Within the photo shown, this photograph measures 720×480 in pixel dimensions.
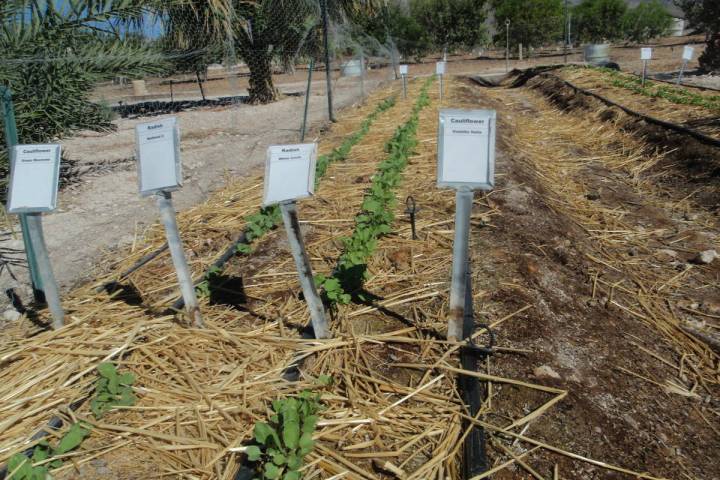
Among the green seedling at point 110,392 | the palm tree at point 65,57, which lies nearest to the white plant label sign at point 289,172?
the green seedling at point 110,392

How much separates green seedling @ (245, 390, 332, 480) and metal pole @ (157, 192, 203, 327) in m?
1.03

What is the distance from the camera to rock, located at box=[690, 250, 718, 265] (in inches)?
148

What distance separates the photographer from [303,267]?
2.52 m

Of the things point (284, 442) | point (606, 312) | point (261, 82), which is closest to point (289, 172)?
point (284, 442)

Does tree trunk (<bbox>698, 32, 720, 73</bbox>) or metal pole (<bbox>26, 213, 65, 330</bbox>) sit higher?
tree trunk (<bbox>698, 32, 720, 73</bbox>)

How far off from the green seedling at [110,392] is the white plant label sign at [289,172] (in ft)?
3.29

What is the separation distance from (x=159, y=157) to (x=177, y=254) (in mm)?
491

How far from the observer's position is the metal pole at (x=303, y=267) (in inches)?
95.6

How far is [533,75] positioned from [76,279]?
17.2 meters

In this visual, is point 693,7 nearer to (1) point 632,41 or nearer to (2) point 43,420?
(1) point 632,41

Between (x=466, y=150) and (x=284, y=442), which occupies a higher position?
(x=466, y=150)

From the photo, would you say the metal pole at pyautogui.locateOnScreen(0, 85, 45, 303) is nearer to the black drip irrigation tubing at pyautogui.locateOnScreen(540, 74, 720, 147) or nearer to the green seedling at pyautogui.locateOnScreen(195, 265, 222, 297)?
the green seedling at pyautogui.locateOnScreen(195, 265, 222, 297)

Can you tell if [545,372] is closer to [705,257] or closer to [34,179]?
[705,257]

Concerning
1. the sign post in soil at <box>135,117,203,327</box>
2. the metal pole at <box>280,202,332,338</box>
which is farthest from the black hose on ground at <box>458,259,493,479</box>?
the sign post in soil at <box>135,117,203,327</box>
